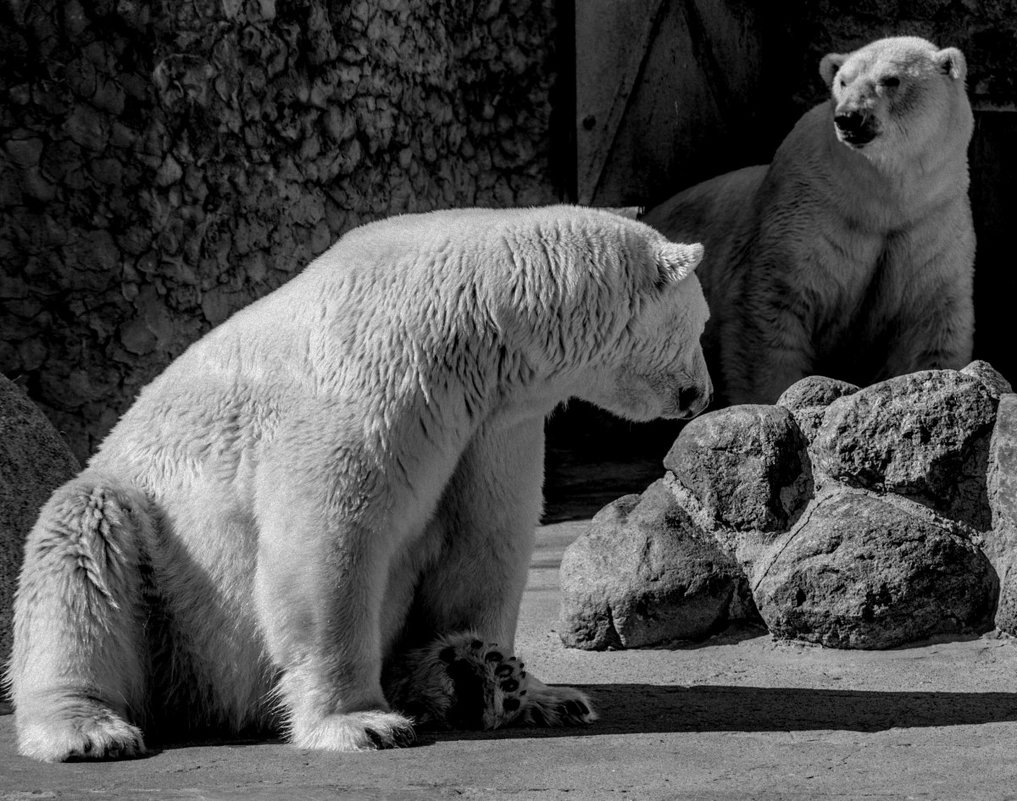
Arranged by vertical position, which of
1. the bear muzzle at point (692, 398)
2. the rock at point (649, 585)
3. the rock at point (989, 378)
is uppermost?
the bear muzzle at point (692, 398)

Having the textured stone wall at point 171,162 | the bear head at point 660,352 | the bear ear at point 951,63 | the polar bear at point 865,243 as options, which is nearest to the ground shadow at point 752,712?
the bear head at point 660,352

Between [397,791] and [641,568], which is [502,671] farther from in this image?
[641,568]

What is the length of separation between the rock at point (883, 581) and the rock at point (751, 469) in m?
0.23

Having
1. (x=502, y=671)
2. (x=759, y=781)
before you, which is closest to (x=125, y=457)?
(x=502, y=671)

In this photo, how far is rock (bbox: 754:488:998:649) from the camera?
4.37m

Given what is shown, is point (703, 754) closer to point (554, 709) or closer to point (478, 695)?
point (554, 709)

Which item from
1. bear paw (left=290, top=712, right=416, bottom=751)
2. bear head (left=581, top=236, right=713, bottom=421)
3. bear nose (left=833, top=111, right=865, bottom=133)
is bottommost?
bear paw (left=290, top=712, right=416, bottom=751)

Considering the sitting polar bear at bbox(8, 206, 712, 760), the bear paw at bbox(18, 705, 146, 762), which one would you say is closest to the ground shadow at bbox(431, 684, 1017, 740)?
the sitting polar bear at bbox(8, 206, 712, 760)

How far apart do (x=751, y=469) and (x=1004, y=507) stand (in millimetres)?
771

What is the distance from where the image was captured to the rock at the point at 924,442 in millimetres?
4504

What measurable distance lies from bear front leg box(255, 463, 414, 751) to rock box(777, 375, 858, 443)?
1.96 meters

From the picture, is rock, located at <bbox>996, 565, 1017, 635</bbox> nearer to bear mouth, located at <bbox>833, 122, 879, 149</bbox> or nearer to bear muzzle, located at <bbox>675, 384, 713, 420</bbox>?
bear muzzle, located at <bbox>675, 384, 713, 420</bbox>

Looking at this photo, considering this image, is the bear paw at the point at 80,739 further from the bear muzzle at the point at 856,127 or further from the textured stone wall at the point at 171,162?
the bear muzzle at the point at 856,127

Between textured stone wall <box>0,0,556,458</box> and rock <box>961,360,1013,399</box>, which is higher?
textured stone wall <box>0,0,556,458</box>
